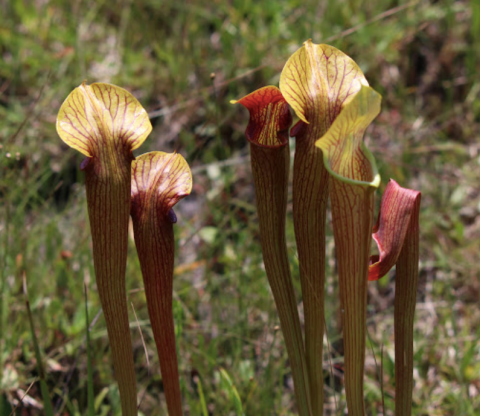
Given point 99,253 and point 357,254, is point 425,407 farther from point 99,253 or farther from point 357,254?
point 99,253

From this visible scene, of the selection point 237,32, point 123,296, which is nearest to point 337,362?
point 123,296

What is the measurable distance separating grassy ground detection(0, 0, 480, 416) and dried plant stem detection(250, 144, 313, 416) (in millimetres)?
430

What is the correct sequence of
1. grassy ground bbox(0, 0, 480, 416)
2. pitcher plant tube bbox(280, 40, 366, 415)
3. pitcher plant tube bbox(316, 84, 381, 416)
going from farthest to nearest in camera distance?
grassy ground bbox(0, 0, 480, 416) → pitcher plant tube bbox(280, 40, 366, 415) → pitcher plant tube bbox(316, 84, 381, 416)

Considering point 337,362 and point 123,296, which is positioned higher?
point 123,296

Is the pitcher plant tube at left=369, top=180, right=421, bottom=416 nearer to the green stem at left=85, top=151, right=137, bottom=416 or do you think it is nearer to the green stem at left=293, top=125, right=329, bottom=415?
the green stem at left=293, top=125, right=329, bottom=415

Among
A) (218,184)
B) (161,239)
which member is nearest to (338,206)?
(161,239)

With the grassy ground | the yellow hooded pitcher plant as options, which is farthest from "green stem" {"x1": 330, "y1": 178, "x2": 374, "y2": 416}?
the grassy ground

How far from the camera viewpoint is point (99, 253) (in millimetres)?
1082

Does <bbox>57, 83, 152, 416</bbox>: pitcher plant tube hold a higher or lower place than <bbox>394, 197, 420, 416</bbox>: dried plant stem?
higher

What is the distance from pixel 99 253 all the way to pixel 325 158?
52 cm

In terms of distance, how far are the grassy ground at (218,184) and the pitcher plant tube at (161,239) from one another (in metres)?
0.50

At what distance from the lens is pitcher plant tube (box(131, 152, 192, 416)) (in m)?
→ 1.13

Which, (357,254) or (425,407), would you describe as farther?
(425,407)

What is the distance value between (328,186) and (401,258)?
0.81 ft
